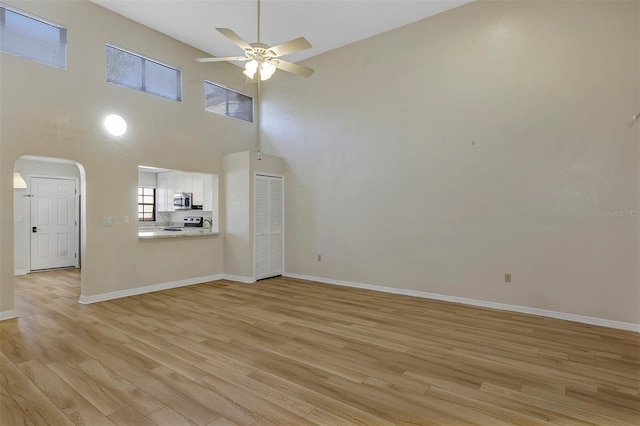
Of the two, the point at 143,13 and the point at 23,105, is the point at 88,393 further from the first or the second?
the point at 143,13

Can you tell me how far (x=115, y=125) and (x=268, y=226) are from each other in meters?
2.99

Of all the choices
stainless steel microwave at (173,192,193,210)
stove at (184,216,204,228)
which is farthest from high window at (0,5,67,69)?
stove at (184,216,204,228)

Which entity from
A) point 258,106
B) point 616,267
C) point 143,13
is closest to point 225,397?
point 616,267

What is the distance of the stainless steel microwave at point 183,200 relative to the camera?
7.75 metres

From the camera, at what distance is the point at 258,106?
7195 millimetres

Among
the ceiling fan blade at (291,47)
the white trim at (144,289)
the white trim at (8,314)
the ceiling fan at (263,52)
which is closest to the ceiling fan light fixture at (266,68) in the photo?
the ceiling fan at (263,52)

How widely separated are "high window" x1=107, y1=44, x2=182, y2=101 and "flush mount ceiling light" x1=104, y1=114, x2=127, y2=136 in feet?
1.81

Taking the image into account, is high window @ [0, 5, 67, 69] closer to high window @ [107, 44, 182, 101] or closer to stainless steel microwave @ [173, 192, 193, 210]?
high window @ [107, 44, 182, 101]

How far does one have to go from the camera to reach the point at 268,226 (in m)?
6.45

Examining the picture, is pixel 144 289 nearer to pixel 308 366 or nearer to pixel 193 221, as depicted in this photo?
pixel 193 221

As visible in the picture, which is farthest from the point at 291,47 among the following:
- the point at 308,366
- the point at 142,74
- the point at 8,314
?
the point at 8,314

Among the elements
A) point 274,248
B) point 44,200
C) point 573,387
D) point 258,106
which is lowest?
point 573,387

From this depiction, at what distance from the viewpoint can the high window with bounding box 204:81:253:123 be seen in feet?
20.8

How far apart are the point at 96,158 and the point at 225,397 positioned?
13.4 feet
